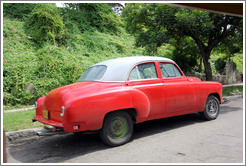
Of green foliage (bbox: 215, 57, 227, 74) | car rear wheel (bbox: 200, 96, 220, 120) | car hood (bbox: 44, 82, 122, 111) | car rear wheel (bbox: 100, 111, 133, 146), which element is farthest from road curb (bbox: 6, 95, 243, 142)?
green foliage (bbox: 215, 57, 227, 74)

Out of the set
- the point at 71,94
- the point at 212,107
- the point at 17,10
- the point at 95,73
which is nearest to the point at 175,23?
the point at 212,107

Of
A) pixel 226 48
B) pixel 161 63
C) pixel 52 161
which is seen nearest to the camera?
pixel 52 161

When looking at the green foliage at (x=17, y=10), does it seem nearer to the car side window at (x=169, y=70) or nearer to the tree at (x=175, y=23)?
the tree at (x=175, y=23)

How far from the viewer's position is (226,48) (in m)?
14.0

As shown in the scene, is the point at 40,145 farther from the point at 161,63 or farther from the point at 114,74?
the point at 161,63

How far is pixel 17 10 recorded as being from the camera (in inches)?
512

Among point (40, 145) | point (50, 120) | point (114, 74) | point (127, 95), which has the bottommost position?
point (40, 145)

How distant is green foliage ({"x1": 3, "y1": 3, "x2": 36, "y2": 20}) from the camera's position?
41.7ft

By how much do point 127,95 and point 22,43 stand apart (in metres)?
8.20

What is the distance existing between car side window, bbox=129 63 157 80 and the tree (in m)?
5.29

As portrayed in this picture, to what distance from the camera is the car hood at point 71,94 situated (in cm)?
410

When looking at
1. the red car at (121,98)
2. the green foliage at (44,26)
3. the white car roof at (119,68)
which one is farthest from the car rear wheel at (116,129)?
the green foliage at (44,26)

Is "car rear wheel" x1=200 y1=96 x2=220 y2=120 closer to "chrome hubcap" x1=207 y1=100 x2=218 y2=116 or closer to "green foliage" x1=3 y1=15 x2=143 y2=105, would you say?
"chrome hubcap" x1=207 y1=100 x2=218 y2=116

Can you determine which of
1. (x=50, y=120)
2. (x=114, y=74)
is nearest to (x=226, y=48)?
(x=114, y=74)
